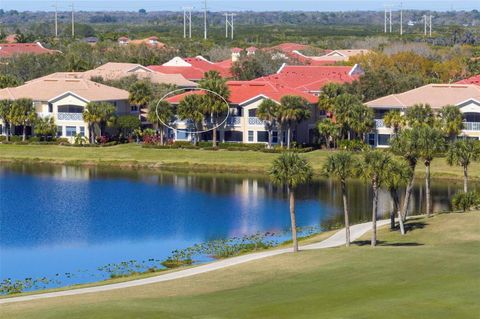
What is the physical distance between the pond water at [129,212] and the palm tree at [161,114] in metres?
11.9

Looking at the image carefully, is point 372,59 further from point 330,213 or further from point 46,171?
point 330,213

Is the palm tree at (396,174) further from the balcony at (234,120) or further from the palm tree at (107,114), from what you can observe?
the palm tree at (107,114)

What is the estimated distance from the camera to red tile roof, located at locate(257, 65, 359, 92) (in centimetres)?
13850

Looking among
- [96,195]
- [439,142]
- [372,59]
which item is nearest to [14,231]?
[96,195]

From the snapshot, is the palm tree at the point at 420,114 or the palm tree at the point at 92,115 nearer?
the palm tree at the point at 420,114

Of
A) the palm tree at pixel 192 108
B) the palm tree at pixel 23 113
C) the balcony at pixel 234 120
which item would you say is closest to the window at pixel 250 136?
the balcony at pixel 234 120

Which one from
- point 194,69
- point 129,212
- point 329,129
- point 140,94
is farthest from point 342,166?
point 194,69

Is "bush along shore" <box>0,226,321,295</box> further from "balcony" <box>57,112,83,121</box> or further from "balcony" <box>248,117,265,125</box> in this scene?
→ "balcony" <box>57,112,83,121</box>

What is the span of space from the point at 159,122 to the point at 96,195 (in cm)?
2913

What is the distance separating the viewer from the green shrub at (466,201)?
80.6 m

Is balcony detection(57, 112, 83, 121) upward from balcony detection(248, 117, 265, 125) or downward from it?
upward

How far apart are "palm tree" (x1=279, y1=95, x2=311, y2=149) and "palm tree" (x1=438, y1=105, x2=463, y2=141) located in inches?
507

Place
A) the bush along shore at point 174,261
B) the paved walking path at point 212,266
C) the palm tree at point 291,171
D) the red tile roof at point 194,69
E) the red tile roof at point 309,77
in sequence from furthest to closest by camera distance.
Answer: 1. the red tile roof at point 194,69
2. the red tile roof at point 309,77
3. the palm tree at point 291,171
4. the bush along shore at point 174,261
5. the paved walking path at point 212,266

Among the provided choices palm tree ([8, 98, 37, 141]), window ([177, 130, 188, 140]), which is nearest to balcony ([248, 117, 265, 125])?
window ([177, 130, 188, 140])
